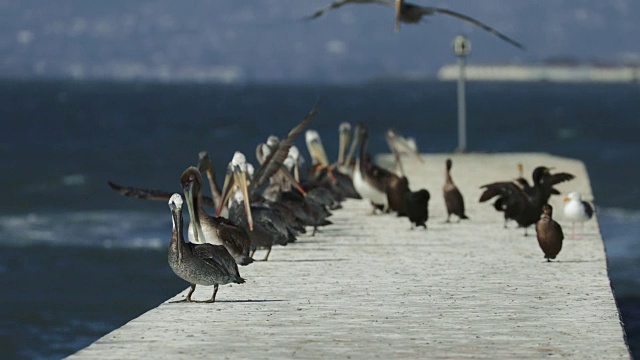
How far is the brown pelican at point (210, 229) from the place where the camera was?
14727 mm

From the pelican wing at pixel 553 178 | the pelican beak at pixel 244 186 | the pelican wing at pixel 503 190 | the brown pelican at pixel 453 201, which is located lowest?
the brown pelican at pixel 453 201

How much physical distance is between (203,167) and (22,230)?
13.9 metres

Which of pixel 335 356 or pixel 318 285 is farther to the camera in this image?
pixel 318 285

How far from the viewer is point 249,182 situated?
17.7m

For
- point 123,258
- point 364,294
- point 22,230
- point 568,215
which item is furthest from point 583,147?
point 364,294

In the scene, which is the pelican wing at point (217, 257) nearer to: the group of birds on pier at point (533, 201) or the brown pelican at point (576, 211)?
the group of birds on pier at point (533, 201)

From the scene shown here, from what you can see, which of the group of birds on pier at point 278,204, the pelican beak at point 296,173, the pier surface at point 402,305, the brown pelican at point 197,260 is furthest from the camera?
the pelican beak at point 296,173

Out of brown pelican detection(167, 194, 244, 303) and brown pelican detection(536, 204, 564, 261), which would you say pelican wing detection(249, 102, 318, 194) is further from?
brown pelican detection(167, 194, 244, 303)

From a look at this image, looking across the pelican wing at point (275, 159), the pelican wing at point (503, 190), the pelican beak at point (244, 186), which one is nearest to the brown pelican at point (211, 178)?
the pelican wing at point (275, 159)

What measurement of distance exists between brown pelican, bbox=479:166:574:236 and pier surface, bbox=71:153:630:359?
37 cm

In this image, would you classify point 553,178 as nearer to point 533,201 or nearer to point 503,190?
point 533,201

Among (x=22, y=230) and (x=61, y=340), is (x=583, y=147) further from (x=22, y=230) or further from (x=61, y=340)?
(x=61, y=340)

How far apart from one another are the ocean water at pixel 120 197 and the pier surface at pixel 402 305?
2302 mm

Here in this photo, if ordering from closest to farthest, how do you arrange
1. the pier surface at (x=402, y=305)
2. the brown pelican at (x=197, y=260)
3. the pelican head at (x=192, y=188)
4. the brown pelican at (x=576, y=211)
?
1. the pier surface at (x=402, y=305)
2. the brown pelican at (x=197, y=260)
3. the pelican head at (x=192, y=188)
4. the brown pelican at (x=576, y=211)
